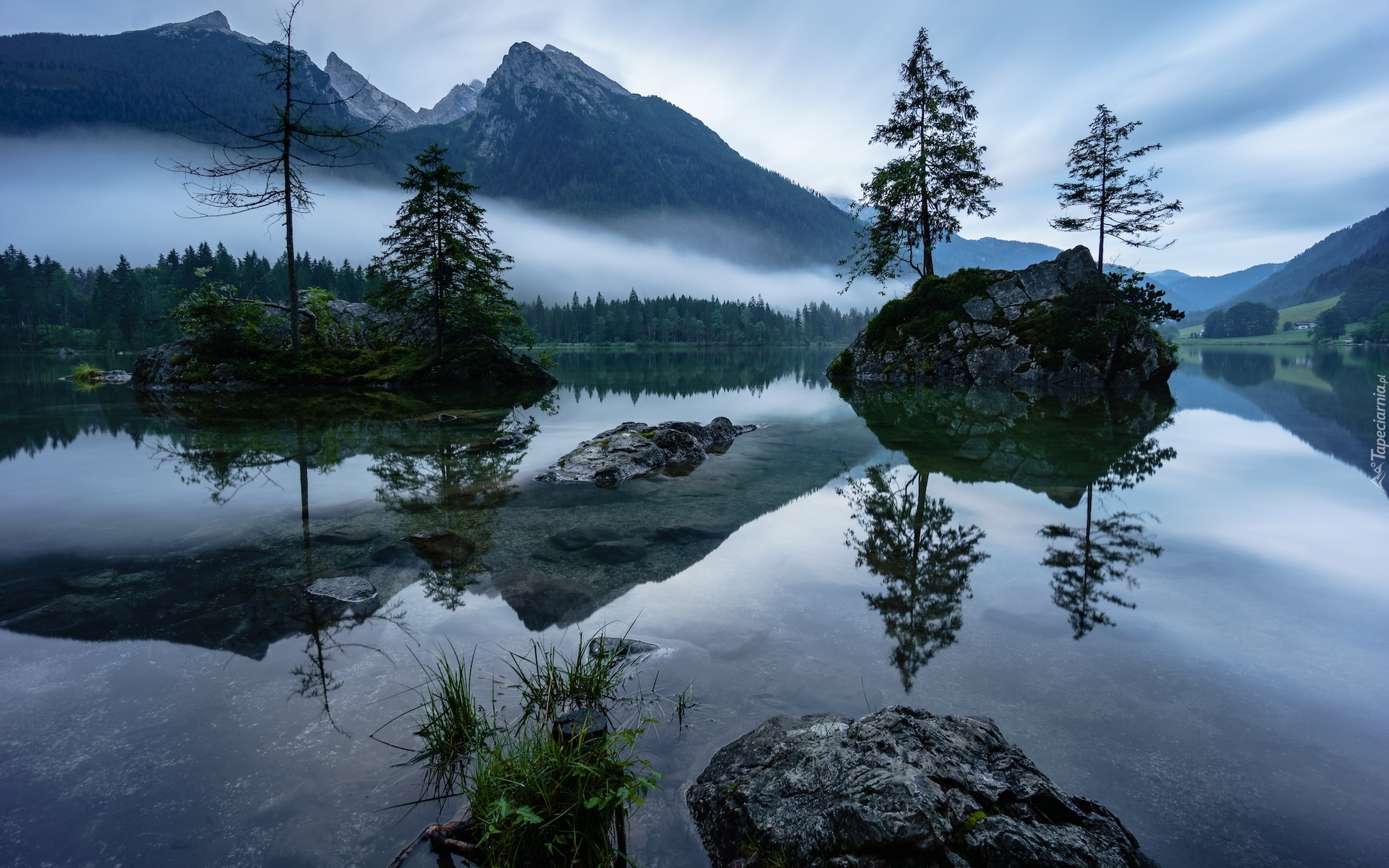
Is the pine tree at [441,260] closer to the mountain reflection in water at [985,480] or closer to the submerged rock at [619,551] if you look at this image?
the mountain reflection in water at [985,480]

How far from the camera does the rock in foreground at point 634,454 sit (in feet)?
42.5

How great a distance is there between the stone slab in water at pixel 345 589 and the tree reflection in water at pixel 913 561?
599 centimetres

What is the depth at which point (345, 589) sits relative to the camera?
22.4 ft

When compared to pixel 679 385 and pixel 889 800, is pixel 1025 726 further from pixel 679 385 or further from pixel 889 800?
pixel 679 385

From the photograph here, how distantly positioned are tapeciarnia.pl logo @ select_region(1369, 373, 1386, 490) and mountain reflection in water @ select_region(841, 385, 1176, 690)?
11.6 ft

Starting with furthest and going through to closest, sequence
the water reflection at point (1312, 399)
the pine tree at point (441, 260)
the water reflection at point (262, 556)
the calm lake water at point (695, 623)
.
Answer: the pine tree at point (441, 260)
the water reflection at point (1312, 399)
the water reflection at point (262, 556)
the calm lake water at point (695, 623)

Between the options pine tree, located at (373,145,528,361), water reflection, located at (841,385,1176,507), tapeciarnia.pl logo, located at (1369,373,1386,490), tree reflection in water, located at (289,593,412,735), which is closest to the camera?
tree reflection in water, located at (289,593,412,735)

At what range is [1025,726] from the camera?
4.44 meters

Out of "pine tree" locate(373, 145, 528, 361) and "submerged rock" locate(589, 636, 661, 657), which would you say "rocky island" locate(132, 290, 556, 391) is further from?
"submerged rock" locate(589, 636, 661, 657)

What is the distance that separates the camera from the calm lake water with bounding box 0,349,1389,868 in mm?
3652

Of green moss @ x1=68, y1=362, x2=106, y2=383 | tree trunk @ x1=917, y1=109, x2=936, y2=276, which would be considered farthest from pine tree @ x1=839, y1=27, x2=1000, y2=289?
green moss @ x1=68, y1=362, x2=106, y2=383

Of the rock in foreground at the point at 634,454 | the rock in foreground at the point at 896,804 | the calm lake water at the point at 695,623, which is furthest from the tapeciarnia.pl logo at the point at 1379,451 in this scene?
the rock in foreground at the point at 634,454

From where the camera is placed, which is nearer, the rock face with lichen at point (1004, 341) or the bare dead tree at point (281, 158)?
the bare dead tree at point (281, 158)

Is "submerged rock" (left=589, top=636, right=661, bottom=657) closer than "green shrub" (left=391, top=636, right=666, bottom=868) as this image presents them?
No
